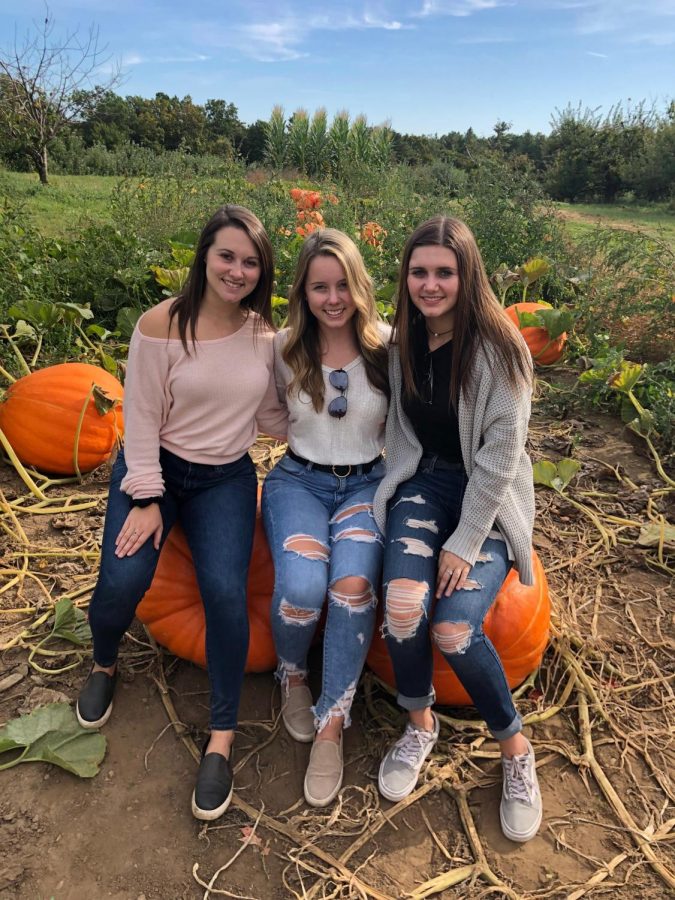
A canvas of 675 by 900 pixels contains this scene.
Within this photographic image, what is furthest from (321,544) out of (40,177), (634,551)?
(40,177)

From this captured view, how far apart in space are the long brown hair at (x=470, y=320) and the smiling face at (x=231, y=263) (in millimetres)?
513

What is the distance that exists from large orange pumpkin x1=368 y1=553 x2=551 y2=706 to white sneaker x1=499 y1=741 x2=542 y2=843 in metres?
0.27

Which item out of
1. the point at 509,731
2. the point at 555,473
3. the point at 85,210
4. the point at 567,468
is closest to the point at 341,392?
the point at 509,731

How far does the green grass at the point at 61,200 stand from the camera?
8.63 m

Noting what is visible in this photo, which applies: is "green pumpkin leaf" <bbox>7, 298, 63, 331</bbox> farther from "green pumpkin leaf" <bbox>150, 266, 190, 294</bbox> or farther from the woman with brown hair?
the woman with brown hair

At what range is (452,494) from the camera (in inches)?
81.7

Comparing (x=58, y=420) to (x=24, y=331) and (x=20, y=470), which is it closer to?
(x=20, y=470)

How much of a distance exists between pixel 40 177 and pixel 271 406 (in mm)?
15046

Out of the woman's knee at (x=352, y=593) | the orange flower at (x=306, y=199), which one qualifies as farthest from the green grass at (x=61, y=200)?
the woman's knee at (x=352, y=593)

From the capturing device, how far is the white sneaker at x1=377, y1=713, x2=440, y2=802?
1.84 meters

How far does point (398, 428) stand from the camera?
2133 millimetres

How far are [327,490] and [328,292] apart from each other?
637 mm

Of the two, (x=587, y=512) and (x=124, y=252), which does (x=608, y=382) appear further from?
(x=124, y=252)

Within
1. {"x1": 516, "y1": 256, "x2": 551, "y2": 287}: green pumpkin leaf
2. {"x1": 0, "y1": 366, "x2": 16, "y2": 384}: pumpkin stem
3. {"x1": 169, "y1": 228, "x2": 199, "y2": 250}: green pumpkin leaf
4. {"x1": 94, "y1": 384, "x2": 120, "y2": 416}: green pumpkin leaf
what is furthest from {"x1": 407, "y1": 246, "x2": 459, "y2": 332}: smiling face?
{"x1": 516, "y1": 256, "x2": 551, "y2": 287}: green pumpkin leaf
